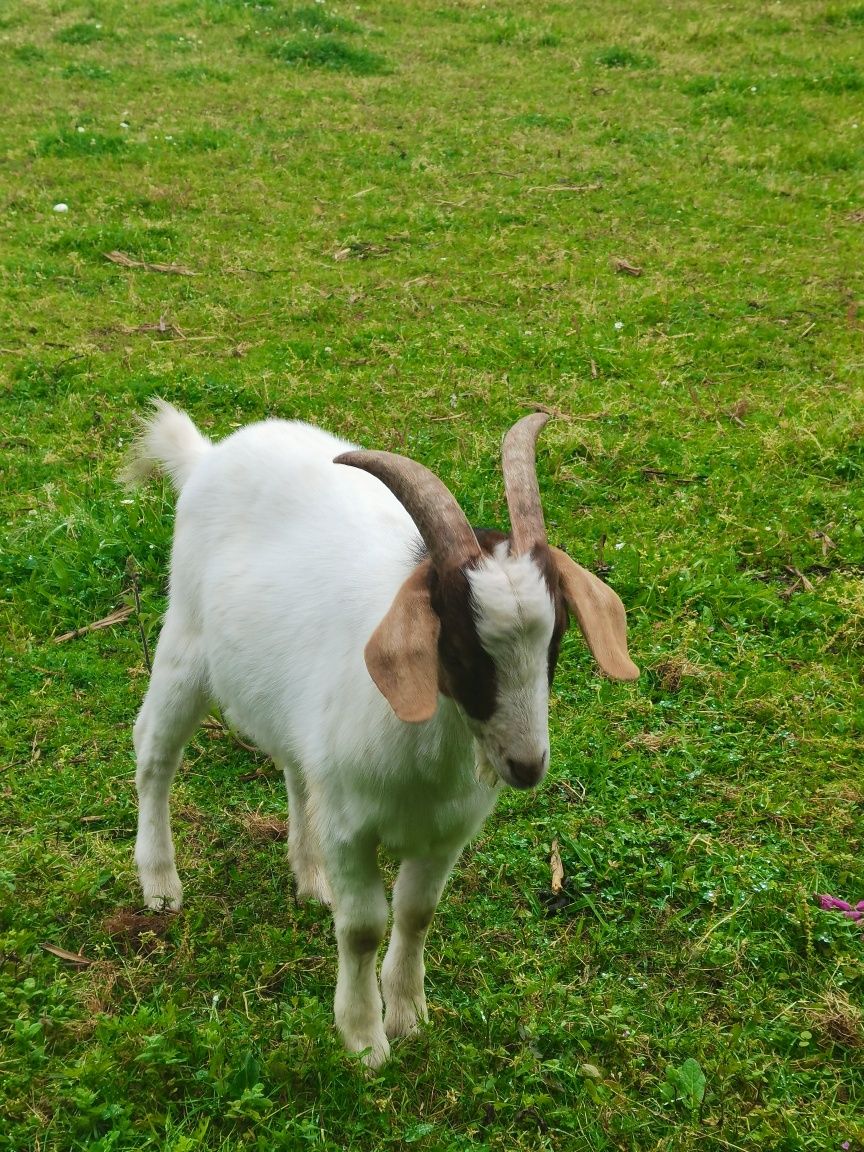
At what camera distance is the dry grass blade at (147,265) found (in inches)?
286

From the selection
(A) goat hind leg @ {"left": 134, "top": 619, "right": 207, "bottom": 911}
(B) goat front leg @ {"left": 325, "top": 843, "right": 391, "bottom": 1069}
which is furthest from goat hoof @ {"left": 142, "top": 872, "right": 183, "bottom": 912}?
(B) goat front leg @ {"left": 325, "top": 843, "right": 391, "bottom": 1069}

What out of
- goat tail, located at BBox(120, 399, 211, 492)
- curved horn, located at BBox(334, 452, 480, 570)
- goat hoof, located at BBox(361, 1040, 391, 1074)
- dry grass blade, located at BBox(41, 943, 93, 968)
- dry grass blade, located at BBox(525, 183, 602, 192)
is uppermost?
curved horn, located at BBox(334, 452, 480, 570)

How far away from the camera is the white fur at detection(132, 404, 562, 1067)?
2189 mm

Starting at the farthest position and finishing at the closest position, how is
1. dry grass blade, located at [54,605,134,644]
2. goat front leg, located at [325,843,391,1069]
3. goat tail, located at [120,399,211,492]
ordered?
dry grass blade, located at [54,605,134,644]
goat tail, located at [120,399,211,492]
goat front leg, located at [325,843,391,1069]

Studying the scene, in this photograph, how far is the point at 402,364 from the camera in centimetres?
621

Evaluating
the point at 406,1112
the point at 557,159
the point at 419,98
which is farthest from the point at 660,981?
the point at 419,98

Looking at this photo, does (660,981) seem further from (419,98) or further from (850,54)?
(850,54)

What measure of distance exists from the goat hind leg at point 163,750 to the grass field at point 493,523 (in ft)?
0.37

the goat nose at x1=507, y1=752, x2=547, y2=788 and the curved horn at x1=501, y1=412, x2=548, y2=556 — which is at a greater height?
the curved horn at x1=501, y1=412, x2=548, y2=556

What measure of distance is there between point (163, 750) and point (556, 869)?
1.37 meters

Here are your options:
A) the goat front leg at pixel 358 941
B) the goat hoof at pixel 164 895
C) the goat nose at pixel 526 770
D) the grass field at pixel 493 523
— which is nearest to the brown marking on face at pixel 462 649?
the goat nose at pixel 526 770

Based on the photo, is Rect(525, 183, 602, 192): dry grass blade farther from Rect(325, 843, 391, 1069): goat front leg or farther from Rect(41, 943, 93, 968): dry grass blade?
Rect(41, 943, 93, 968): dry grass blade

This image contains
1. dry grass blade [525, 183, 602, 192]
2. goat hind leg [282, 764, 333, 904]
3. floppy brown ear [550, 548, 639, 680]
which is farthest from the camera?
dry grass blade [525, 183, 602, 192]

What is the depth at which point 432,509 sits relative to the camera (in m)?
2.16
